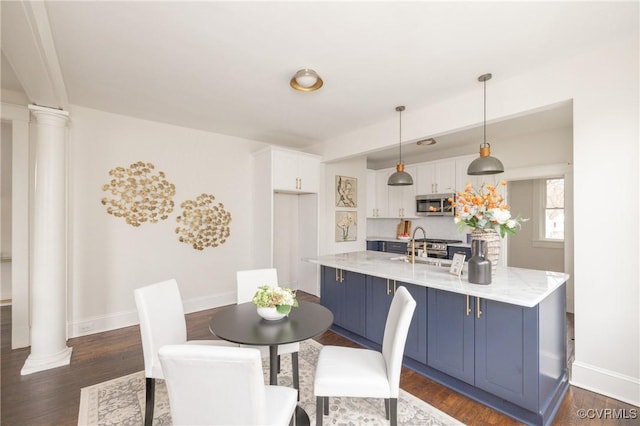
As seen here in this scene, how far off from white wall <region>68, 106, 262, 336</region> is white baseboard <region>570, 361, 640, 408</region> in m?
4.04

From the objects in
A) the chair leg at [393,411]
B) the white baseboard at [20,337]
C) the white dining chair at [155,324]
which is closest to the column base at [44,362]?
the white baseboard at [20,337]

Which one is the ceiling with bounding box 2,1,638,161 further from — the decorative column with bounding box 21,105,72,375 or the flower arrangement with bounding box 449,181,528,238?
the flower arrangement with bounding box 449,181,528,238

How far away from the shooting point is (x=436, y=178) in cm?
525

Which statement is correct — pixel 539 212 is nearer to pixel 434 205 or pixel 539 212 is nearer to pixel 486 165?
pixel 434 205

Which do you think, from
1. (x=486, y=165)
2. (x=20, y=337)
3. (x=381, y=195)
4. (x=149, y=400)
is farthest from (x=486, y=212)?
(x=20, y=337)

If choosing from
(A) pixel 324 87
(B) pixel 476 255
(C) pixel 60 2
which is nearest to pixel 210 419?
(B) pixel 476 255

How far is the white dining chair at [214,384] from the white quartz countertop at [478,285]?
1582mm

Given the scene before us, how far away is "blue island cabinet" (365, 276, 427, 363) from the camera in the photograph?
2488mm

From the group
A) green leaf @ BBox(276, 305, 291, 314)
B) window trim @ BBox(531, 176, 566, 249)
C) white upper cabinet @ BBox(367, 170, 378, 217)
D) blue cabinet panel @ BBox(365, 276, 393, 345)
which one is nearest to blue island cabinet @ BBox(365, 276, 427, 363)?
blue cabinet panel @ BBox(365, 276, 393, 345)

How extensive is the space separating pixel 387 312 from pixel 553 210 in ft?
14.5

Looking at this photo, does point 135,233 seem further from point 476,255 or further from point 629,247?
point 629,247

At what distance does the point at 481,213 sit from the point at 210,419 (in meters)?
2.25

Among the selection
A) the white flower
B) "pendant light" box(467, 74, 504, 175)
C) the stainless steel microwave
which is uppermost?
"pendant light" box(467, 74, 504, 175)

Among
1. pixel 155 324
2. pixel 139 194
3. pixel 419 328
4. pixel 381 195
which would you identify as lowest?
pixel 419 328
